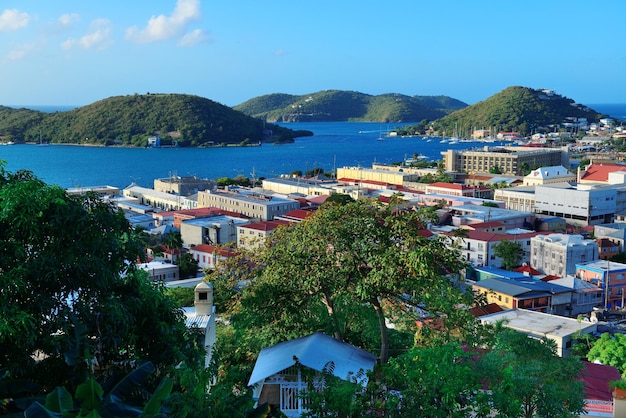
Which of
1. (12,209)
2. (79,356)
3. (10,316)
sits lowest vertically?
(79,356)

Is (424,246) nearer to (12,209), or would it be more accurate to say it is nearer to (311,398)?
(311,398)

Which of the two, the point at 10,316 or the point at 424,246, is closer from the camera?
the point at 10,316

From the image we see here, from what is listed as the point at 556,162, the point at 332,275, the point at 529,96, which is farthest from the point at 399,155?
the point at 332,275

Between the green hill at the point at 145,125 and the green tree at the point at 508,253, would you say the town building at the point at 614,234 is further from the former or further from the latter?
the green hill at the point at 145,125

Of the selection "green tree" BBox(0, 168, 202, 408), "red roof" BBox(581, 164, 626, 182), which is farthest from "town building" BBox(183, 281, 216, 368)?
"red roof" BBox(581, 164, 626, 182)

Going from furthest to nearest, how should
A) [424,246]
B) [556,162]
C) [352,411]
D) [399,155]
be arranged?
1. [399,155]
2. [556,162]
3. [424,246]
4. [352,411]

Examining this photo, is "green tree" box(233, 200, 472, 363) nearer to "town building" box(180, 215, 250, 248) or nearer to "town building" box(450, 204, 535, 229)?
"town building" box(180, 215, 250, 248)

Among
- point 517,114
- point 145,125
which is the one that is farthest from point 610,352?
point 517,114
